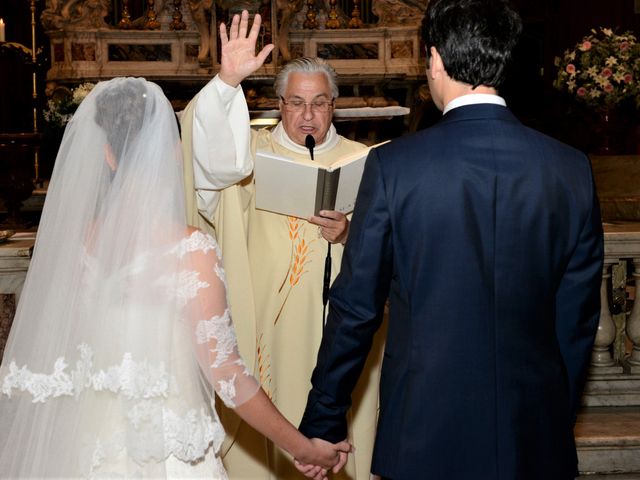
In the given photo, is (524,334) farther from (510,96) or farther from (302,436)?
(510,96)

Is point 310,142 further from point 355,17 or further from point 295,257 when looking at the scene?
point 355,17

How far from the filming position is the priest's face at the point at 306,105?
3912mm

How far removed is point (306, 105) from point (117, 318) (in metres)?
1.74

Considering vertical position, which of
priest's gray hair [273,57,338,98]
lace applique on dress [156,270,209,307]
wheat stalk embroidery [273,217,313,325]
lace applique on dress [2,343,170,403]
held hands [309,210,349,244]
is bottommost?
wheat stalk embroidery [273,217,313,325]

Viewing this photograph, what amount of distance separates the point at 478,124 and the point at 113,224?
90 cm

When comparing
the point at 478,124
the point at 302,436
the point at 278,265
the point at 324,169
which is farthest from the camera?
the point at 278,265

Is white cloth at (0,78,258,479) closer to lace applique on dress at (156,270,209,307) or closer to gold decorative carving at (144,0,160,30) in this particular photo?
lace applique on dress at (156,270,209,307)

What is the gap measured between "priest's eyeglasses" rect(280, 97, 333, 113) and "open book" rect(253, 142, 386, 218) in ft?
1.43

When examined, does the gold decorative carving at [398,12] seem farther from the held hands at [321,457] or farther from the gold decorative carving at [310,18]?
the held hands at [321,457]

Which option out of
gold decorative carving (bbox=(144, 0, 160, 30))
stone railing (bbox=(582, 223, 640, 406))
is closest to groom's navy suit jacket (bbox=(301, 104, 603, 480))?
stone railing (bbox=(582, 223, 640, 406))

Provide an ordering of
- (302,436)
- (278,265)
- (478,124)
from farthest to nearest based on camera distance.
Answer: (278,265) → (302,436) → (478,124)

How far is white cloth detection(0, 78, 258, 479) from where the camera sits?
7.82 ft

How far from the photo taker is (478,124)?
2.35m

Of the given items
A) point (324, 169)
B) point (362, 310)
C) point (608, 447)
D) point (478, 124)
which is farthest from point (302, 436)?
point (608, 447)
